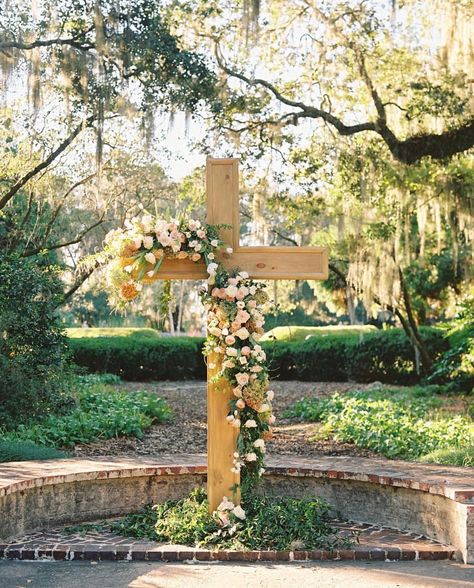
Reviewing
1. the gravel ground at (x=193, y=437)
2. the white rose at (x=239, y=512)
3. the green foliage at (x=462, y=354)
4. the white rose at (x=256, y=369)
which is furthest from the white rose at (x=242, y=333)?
the green foliage at (x=462, y=354)

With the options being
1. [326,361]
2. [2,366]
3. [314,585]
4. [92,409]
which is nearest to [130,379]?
[326,361]

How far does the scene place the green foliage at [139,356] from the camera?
1662 centimetres

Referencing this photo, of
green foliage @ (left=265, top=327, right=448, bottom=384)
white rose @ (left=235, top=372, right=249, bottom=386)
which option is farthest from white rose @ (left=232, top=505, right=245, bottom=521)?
green foliage @ (left=265, top=327, right=448, bottom=384)

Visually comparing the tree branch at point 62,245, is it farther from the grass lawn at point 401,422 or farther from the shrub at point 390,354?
the shrub at point 390,354

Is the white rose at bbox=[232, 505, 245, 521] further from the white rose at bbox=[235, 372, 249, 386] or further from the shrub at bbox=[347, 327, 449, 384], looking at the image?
the shrub at bbox=[347, 327, 449, 384]

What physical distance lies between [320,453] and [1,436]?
10.3 feet

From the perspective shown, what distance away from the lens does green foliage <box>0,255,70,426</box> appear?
8.97 m

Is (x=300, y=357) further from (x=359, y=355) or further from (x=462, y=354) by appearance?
(x=462, y=354)

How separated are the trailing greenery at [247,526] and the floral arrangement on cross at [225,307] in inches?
4.3

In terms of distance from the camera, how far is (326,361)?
16797mm

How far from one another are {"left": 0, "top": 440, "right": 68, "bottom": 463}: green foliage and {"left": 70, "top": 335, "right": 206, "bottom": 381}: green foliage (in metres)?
9.14

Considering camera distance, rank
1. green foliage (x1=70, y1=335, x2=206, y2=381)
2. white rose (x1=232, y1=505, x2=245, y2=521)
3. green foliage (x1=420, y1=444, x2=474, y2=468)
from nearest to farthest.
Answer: white rose (x1=232, y1=505, x2=245, y2=521) < green foliage (x1=420, y1=444, x2=474, y2=468) < green foliage (x1=70, y1=335, x2=206, y2=381)

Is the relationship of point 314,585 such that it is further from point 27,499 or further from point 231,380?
point 27,499

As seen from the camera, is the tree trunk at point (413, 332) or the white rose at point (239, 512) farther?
the tree trunk at point (413, 332)
